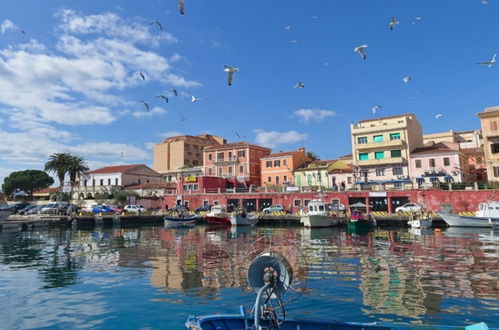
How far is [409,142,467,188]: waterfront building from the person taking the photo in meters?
51.9

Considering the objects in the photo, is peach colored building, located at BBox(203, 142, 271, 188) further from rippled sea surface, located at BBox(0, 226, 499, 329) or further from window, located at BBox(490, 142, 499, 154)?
rippled sea surface, located at BBox(0, 226, 499, 329)

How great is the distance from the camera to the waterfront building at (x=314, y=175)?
2549 inches

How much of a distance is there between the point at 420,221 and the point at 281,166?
34.2m

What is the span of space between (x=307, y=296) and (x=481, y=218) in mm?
34781

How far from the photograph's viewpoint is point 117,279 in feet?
52.3

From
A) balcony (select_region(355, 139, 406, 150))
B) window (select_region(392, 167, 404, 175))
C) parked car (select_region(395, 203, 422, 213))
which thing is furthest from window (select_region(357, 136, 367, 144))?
parked car (select_region(395, 203, 422, 213))

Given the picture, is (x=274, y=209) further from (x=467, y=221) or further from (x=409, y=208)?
(x=467, y=221)

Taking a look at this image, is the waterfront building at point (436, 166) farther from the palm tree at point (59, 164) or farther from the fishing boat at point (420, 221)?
the palm tree at point (59, 164)

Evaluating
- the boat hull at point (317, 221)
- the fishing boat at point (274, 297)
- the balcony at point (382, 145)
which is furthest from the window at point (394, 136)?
the fishing boat at point (274, 297)

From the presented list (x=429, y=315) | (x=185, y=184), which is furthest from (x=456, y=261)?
(x=185, y=184)

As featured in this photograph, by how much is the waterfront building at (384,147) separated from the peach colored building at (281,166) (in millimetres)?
12599

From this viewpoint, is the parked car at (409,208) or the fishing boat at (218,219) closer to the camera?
the parked car at (409,208)

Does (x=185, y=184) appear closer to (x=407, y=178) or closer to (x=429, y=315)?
(x=407, y=178)

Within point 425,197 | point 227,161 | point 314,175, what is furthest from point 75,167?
point 425,197
